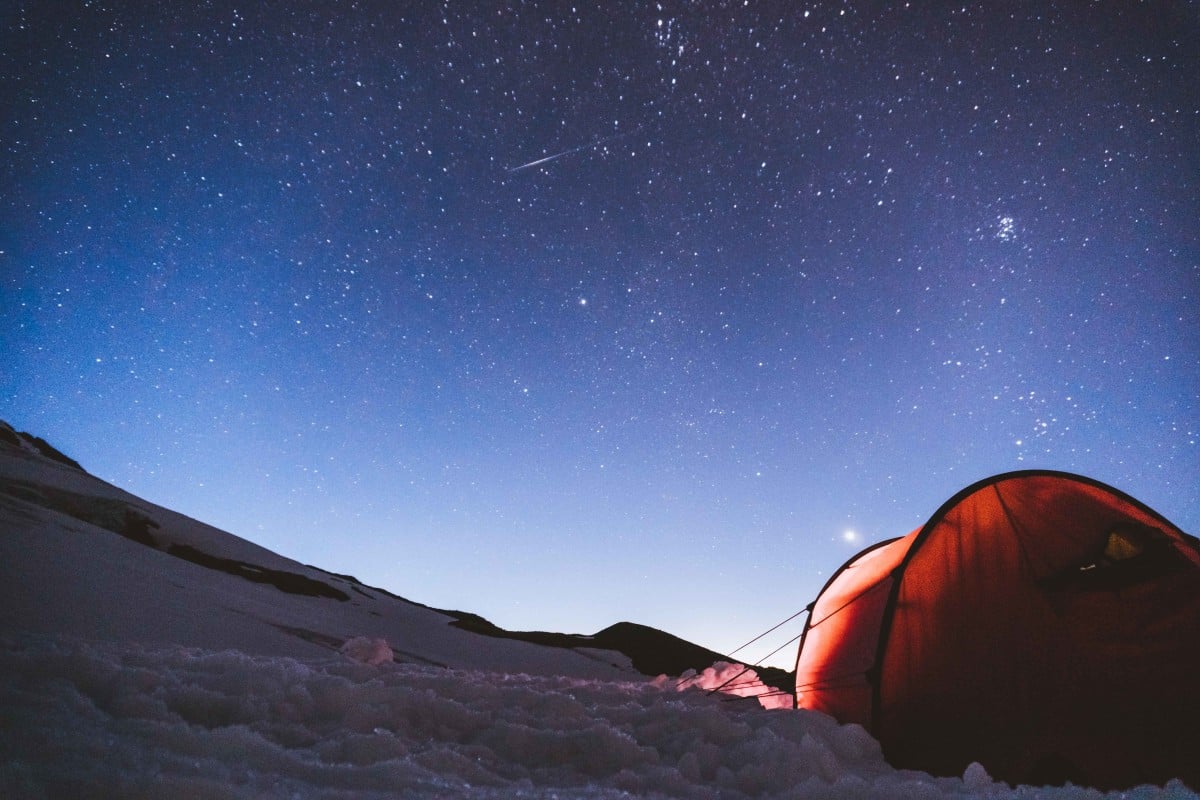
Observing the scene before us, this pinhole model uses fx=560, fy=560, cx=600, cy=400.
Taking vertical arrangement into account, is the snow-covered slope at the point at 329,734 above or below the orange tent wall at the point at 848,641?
below

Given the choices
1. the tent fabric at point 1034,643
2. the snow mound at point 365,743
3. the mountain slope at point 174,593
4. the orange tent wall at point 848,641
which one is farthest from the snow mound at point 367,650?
the tent fabric at point 1034,643

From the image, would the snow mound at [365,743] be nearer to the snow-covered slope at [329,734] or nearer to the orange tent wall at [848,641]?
the snow-covered slope at [329,734]

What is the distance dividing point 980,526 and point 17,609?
30.4 ft

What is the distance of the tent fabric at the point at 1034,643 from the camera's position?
155 inches

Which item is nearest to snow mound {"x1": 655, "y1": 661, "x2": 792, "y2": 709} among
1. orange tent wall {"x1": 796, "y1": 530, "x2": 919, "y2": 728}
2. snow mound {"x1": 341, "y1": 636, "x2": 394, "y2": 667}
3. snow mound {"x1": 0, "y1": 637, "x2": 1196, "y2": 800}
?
orange tent wall {"x1": 796, "y1": 530, "x2": 919, "y2": 728}

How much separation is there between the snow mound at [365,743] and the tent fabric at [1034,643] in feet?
2.07

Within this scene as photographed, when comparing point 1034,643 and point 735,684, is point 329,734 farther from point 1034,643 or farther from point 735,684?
point 735,684

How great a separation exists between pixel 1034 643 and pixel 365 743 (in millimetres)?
4811

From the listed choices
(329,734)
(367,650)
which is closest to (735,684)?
(367,650)

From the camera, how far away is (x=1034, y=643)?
433 centimetres

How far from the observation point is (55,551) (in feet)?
30.1

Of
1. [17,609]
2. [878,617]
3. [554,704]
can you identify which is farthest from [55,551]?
[878,617]

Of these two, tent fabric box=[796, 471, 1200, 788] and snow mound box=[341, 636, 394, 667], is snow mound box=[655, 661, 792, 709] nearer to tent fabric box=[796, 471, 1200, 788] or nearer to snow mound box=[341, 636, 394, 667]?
tent fabric box=[796, 471, 1200, 788]

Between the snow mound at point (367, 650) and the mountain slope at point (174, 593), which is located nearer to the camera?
the mountain slope at point (174, 593)
